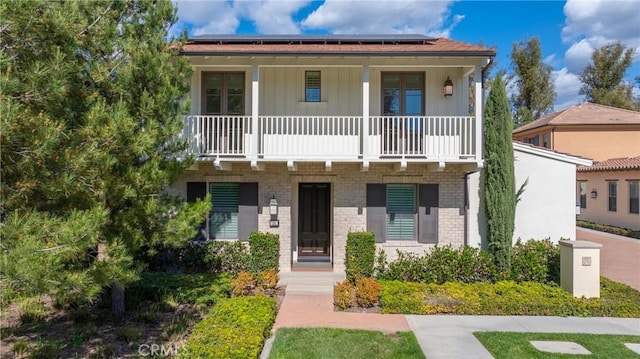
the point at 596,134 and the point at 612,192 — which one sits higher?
the point at 596,134

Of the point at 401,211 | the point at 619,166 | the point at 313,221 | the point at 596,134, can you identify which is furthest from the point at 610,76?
the point at 313,221

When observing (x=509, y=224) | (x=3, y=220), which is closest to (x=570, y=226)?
(x=509, y=224)

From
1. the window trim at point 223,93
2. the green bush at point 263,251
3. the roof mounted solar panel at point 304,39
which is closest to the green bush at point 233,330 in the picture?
the green bush at point 263,251

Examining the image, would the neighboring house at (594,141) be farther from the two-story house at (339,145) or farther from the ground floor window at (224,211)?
the ground floor window at (224,211)

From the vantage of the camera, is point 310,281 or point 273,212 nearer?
point 310,281

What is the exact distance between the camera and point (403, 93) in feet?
30.2

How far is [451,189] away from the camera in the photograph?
9000 mm

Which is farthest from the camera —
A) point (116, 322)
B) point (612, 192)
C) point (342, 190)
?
point (612, 192)

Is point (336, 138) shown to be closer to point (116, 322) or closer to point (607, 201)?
point (116, 322)

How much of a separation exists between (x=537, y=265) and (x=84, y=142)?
898cm

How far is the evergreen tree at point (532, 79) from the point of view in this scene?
100ft

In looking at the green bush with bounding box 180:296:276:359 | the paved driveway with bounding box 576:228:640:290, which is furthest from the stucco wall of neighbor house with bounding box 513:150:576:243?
the green bush with bounding box 180:296:276:359

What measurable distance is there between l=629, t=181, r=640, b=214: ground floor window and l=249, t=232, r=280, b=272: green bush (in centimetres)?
1741

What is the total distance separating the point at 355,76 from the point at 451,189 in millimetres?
3887
